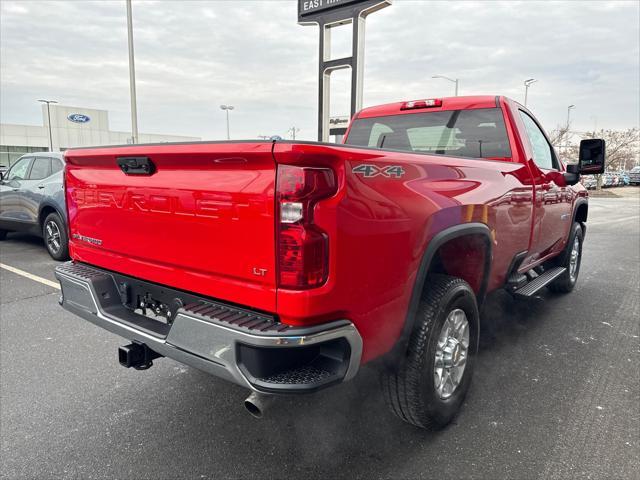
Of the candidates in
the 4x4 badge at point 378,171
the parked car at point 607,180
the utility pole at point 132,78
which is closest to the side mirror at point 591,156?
the 4x4 badge at point 378,171

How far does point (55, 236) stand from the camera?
23.1ft

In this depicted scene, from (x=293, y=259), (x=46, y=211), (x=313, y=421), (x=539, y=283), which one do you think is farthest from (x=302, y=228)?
(x=46, y=211)

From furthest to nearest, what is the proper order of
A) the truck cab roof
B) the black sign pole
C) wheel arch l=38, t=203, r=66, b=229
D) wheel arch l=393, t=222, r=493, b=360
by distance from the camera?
the black sign pole → wheel arch l=38, t=203, r=66, b=229 → the truck cab roof → wheel arch l=393, t=222, r=493, b=360

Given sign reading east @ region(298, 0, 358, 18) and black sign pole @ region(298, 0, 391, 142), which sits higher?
sign reading east @ region(298, 0, 358, 18)

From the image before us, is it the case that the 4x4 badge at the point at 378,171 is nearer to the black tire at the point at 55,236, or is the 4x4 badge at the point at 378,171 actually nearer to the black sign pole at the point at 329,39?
the black tire at the point at 55,236

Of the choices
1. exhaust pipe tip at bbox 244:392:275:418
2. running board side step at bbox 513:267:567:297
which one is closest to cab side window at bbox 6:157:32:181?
exhaust pipe tip at bbox 244:392:275:418

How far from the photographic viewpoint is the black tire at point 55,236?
688 cm

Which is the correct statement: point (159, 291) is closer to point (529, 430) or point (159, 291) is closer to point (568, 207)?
point (529, 430)

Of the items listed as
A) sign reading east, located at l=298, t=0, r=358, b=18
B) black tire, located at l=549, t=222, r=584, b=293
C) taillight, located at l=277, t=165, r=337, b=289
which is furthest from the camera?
sign reading east, located at l=298, t=0, r=358, b=18

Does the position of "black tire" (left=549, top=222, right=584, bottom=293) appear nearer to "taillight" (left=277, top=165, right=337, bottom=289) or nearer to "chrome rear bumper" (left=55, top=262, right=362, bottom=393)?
"chrome rear bumper" (left=55, top=262, right=362, bottom=393)

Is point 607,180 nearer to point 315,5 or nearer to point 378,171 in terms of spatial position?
point 315,5

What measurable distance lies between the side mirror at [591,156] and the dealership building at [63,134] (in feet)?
184

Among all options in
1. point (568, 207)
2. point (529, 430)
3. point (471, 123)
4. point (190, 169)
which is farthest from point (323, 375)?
point (568, 207)

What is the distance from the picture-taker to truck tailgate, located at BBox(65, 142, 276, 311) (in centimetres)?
187
